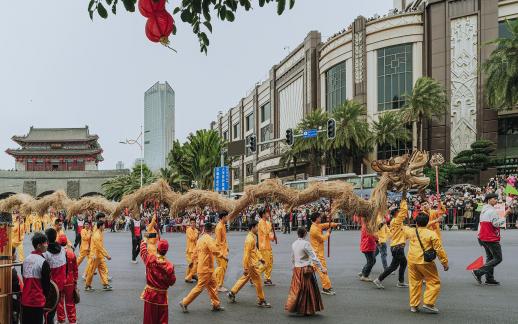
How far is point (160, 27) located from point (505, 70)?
2919cm

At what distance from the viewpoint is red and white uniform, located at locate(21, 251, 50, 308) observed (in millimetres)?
6074

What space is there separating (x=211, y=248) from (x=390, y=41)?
Answer: 39086 millimetres

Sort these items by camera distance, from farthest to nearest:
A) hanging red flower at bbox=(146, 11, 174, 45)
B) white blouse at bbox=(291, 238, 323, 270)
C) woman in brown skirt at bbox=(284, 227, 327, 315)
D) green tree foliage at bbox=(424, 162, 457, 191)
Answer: green tree foliage at bbox=(424, 162, 457, 191) → white blouse at bbox=(291, 238, 323, 270) → woman in brown skirt at bbox=(284, 227, 327, 315) → hanging red flower at bbox=(146, 11, 174, 45)

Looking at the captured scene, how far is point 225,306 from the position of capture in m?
9.26

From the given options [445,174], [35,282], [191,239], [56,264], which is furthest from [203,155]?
[35,282]

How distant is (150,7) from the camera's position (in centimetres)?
429

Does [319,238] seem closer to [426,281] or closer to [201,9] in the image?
[426,281]

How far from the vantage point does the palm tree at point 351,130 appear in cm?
4159

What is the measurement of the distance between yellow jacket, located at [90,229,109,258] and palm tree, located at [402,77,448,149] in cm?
3219

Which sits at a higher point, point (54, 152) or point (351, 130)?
point (54, 152)

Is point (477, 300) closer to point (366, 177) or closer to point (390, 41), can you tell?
point (366, 177)

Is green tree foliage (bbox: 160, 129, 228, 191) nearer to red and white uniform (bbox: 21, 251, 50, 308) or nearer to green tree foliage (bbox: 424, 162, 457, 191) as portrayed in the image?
→ green tree foliage (bbox: 424, 162, 457, 191)

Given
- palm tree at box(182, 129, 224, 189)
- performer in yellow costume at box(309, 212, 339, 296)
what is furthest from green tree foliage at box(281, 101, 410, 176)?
performer in yellow costume at box(309, 212, 339, 296)

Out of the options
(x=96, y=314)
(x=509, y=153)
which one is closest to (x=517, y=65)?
(x=509, y=153)
